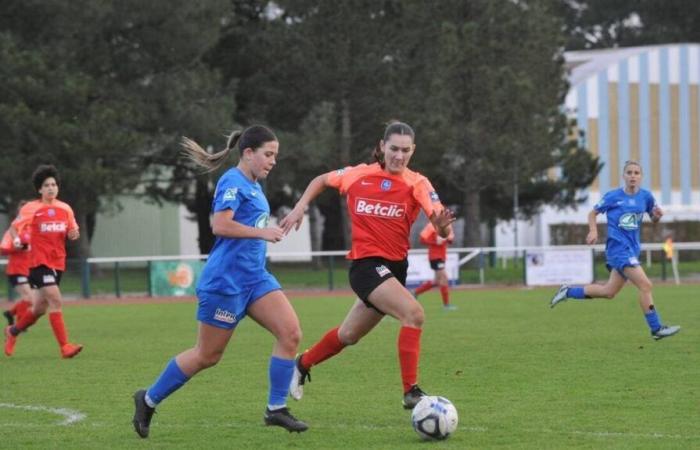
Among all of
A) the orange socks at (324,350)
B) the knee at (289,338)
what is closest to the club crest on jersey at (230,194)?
the knee at (289,338)

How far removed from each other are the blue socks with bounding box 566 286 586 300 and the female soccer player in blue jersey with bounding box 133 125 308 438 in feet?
25.0

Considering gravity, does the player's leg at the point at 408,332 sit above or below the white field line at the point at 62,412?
above

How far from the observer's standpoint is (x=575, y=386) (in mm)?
10516

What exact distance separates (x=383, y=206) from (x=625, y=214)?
5.96 metres

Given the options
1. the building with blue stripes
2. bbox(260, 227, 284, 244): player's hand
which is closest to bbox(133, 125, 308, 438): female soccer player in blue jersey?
bbox(260, 227, 284, 244): player's hand

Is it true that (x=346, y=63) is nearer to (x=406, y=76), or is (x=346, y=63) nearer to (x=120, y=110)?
(x=406, y=76)

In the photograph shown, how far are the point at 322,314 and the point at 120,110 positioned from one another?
1588 cm

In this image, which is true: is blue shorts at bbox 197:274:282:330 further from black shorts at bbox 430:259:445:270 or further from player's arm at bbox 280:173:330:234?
black shorts at bbox 430:259:445:270

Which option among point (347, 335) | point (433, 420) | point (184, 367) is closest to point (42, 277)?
point (347, 335)

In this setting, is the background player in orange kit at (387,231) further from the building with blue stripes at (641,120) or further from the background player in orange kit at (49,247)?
the building with blue stripes at (641,120)

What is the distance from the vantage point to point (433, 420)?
312 inches

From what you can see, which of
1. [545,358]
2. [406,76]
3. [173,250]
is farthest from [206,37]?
[545,358]

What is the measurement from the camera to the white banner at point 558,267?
31.6m

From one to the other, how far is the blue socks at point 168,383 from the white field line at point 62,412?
111 cm
